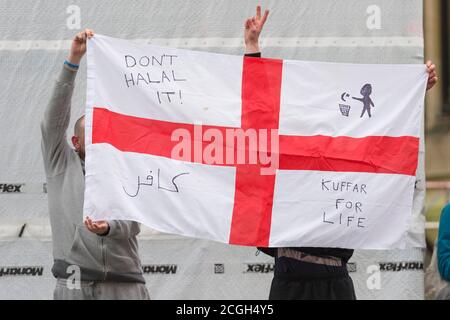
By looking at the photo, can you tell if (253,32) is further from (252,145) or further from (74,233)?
(74,233)

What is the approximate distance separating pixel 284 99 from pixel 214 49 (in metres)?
1.12

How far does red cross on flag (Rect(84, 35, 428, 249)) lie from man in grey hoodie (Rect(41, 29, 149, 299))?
0.13 m

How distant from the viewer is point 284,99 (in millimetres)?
5184

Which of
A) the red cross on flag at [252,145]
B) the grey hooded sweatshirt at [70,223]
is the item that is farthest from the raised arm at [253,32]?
the grey hooded sweatshirt at [70,223]

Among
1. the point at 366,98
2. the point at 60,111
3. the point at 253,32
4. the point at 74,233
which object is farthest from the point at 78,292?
the point at 366,98

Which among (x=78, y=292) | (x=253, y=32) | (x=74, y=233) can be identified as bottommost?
(x=78, y=292)

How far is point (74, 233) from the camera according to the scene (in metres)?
4.97

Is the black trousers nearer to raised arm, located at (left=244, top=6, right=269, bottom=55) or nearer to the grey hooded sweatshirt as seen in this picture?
the grey hooded sweatshirt

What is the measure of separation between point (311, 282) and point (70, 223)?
1.16 metres

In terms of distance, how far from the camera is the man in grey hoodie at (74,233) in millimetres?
4957

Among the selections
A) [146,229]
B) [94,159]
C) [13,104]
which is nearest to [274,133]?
[94,159]

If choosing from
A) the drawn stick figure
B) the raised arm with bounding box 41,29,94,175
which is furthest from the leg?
the drawn stick figure

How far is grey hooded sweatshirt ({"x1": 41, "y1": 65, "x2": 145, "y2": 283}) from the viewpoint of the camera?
4957 millimetres
